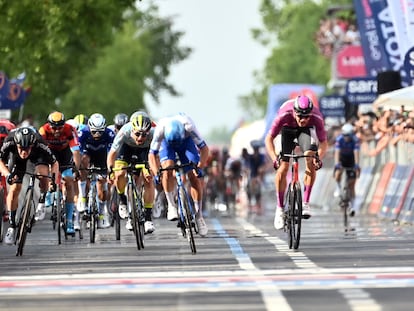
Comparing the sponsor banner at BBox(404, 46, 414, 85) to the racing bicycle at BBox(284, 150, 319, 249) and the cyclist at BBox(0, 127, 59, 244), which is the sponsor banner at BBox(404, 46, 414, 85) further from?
the racing bicycle at BBox(284, 150, 319, 249)

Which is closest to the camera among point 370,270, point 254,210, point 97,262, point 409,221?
point 370,270

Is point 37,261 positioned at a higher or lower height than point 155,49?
lower

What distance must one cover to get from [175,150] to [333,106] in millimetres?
35343

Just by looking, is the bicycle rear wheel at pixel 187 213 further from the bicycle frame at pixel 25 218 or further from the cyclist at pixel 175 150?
the bicycle frame at pixel 25 218

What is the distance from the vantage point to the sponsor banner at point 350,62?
75062 mm

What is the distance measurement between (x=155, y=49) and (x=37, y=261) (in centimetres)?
10359

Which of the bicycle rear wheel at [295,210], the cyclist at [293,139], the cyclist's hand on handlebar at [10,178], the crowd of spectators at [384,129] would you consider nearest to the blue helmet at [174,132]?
the cyclist at [293,139]

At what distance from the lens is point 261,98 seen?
142 m

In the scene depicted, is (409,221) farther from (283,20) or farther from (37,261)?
(283,20)

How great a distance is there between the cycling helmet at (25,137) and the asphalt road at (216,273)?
1334 millimetres

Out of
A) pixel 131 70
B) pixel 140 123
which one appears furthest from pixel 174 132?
pixel 131 70

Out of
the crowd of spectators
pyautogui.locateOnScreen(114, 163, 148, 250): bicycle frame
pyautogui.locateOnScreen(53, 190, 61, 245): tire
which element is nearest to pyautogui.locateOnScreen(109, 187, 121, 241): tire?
pyautogui.locateOnScreen(53, 190, 61, 245): tire

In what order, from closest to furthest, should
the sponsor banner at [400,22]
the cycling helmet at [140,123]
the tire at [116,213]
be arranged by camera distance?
the cycling helmet at [140,123] < the tire at [116,213] < the sponsor banner at [400,22]

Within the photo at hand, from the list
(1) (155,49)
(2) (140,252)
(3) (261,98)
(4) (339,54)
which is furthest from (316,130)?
(3) (261,98)
